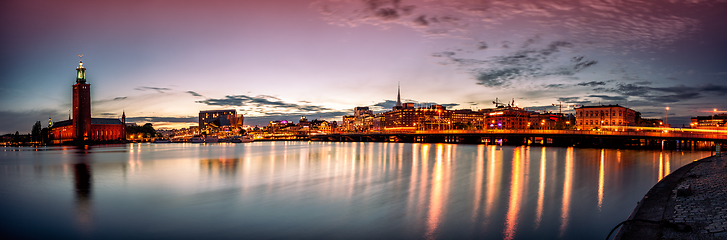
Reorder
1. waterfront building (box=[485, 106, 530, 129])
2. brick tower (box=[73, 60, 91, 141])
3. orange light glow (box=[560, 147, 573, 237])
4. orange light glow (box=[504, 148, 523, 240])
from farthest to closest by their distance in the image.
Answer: waterfront building (box=[485, 106, 530, 129]) → brick tower (box=[73, 60, 91, 141]) → orange light glow (box=[560, 147, 573, 237]) → orange light glow (box=[504, 148, 523, 240])

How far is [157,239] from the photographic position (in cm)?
1231

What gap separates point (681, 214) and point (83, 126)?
14902cm

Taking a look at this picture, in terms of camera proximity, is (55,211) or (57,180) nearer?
(55,211)

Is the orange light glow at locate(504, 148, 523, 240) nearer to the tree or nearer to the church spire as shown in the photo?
the church spire

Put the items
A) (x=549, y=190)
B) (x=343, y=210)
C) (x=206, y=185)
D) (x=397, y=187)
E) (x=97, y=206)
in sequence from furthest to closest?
(x=206, y=185)
(x=397, y=187)
(x=549, y=190)
(x=97, y=206)
(x=343, y=210)

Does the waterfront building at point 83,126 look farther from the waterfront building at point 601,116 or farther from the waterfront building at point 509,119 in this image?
the waterfront building at point 601,116

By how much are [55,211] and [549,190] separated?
2457 cm

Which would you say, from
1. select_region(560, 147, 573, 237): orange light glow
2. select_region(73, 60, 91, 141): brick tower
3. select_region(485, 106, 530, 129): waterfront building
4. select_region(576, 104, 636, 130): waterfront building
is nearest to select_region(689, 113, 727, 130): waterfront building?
select_region(576, 104, 636, 130): waterfront building

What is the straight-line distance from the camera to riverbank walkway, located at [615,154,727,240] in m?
9.39

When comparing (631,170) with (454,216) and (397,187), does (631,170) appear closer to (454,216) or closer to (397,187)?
(397,187)

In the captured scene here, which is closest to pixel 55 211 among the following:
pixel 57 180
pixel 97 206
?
pixel 97 206

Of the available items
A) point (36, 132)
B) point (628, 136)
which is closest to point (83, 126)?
point (36, 132)

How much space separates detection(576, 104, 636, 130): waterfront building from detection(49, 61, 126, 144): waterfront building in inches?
6470

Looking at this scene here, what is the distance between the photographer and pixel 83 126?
12181 centimetres
